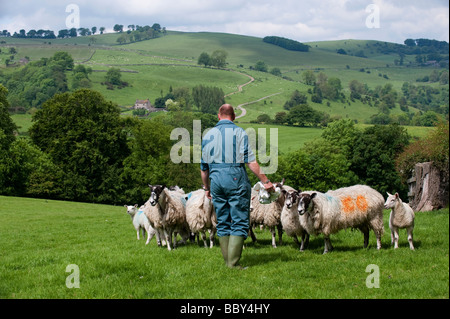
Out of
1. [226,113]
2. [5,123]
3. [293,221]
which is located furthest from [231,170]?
[5,123]

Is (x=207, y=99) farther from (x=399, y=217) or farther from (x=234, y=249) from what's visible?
(x=234, y=249)

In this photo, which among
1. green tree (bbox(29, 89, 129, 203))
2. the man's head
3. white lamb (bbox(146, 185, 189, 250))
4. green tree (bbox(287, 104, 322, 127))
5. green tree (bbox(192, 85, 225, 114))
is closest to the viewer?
the man's head

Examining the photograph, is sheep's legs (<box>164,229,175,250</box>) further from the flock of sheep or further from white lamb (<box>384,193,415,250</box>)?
white lamb (<box>384,193,415,250</box>)

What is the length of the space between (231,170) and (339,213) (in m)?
4.04

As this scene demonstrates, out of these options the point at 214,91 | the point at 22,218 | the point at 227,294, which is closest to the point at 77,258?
the point at 227,294

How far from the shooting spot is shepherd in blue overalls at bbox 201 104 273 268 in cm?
971

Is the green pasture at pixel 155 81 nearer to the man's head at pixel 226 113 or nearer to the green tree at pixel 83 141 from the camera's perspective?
the green tree at pixel 83 141

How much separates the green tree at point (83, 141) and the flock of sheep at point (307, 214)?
46750mm

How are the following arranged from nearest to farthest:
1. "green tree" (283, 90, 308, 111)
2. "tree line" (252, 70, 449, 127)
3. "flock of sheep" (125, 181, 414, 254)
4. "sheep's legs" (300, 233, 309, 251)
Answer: "flock of sheep" (125, 181, 414, 254) → "sheep's legs" (300, 233, 309, 251) → "tree line" (252, 70, 449, 127) → "green tree" (283, 90, 308, 111)

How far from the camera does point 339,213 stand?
12.3 m

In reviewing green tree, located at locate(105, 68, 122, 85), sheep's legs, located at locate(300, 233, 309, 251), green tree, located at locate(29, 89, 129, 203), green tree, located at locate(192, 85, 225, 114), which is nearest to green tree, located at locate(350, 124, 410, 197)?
green tree, located at locate(29, 89, 129, 203)

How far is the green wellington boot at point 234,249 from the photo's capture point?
32.0 ft

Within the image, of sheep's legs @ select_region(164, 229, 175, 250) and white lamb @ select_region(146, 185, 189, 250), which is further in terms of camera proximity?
white lamb @ select_region(146, 185, 189, 250)

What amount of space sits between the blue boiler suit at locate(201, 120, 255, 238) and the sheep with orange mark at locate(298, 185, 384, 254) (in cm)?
277
